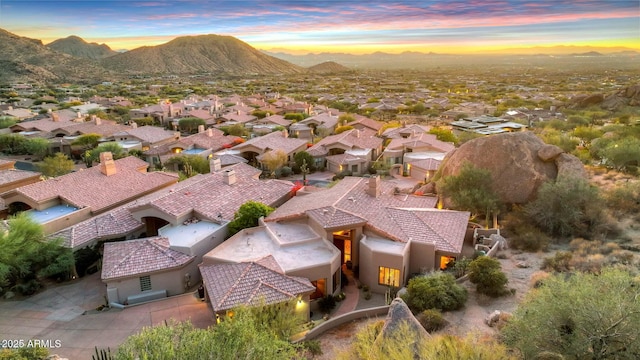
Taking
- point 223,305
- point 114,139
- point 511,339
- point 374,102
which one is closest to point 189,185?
point 223,305

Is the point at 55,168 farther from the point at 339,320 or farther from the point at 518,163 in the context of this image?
the point at 518,163

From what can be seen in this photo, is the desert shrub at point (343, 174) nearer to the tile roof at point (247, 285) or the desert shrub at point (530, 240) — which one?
the desert shrub at point (530, 240)

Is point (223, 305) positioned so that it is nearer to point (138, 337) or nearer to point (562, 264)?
point (138, 337)

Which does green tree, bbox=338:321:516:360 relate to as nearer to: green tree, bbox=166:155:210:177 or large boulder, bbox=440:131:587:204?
large boulder, bbox=440:131:587:204

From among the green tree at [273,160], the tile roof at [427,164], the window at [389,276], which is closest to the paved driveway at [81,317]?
the window at [389,276]

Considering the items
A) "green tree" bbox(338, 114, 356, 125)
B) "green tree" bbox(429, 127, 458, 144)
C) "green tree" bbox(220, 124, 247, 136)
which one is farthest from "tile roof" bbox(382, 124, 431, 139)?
"green tree" bbox(220, 124, 247, 136)
